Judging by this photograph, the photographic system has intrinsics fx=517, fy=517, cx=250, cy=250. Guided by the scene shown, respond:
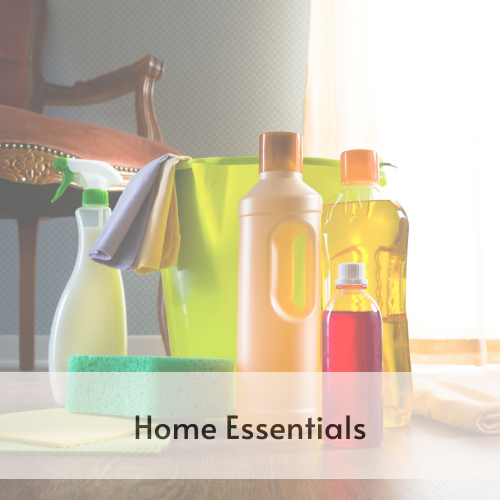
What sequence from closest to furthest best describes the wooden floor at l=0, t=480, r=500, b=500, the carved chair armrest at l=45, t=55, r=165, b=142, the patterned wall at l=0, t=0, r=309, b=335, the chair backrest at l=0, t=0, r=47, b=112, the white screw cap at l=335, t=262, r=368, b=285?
the wooden floor at l=0, t=480, r=500, b=500, the white screw cap at l=335, t=262, r=368, b=285, the carved chair armrest at l=45, t=55, r=165, b=142, the chair backrest at l=0, t=0, r=47, b=112, the patterned wall at l=0, t=0, r=309, b=335

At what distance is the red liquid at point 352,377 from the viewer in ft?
1.15

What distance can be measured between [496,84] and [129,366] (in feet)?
5.16

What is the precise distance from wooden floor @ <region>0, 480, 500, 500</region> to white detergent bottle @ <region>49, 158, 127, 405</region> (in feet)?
0.85

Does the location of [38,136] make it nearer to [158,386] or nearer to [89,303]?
[89,303]

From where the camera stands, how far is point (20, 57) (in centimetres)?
155

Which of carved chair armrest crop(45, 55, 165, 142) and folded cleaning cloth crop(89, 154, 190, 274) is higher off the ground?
carved chair armrest crop(45, 55, 165, 142)

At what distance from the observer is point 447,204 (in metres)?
1.57

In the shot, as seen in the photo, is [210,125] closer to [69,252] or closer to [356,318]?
[69,252]

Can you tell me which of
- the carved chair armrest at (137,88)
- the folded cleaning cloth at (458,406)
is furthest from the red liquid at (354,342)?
the carved chair armrest at (137,88)

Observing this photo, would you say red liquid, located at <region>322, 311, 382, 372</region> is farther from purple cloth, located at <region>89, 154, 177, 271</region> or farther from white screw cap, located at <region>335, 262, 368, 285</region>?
purple cloth, located at <region>89, 154, 177, 271</region>

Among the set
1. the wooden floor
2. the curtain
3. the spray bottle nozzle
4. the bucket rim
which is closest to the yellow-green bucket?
the bucket rim

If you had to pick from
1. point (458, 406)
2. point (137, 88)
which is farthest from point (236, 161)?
point (137, 88)

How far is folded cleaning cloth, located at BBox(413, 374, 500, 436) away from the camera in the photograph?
40 cm

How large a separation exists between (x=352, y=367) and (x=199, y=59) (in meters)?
1.59
